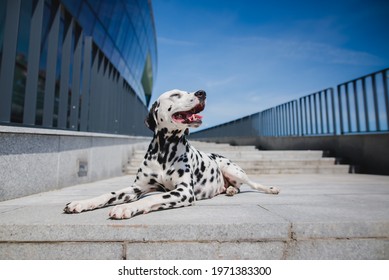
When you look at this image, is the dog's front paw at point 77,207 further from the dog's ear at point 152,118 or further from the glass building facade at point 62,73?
the glass building facade at point 62,73

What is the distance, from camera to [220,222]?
6.00ft

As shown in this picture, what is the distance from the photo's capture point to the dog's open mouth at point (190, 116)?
267 cm

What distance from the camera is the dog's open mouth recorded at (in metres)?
2.67

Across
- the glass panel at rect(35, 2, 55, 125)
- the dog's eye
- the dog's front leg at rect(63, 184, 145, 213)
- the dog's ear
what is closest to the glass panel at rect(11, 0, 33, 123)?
the glass panel at rect(35, 2, 55, 125)

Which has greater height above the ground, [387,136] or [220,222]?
[387,136]

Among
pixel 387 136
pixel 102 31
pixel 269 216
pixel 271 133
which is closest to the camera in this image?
pixel 269 216

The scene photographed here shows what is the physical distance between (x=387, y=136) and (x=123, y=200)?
7774 millimetres

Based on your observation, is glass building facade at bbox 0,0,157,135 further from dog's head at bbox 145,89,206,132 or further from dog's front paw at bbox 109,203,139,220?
dog's front paw at bbox 109,203,139,220

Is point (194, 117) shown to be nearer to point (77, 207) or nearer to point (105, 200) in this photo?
point (105, 200)

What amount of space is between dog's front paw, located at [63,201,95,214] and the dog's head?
1.16 meters

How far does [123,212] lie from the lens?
194 centimetres

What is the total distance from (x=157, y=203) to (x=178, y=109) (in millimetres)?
1107

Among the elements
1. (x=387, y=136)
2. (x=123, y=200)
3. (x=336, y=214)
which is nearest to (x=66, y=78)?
(x=123, y=200)
